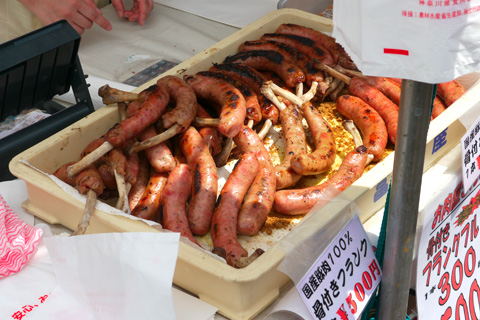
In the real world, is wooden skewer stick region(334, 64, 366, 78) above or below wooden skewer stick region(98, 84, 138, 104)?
below

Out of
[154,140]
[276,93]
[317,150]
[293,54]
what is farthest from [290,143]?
[293,54]

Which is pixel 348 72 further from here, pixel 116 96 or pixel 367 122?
pixel 116 96

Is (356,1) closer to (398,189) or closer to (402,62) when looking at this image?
(402,62)

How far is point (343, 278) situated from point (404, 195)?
0.42 m

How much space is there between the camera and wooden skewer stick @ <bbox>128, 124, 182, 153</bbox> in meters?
2.24

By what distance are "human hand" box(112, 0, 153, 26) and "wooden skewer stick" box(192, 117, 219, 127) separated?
1.49 m

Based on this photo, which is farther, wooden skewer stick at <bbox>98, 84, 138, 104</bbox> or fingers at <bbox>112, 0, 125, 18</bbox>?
fingers at <bbox>112, 0, 125, 18</bbox>

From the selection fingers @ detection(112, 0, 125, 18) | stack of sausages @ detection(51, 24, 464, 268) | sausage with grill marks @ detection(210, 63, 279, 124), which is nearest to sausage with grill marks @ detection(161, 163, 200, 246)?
stack of sausages @ detection(51, 24, 464, 268)

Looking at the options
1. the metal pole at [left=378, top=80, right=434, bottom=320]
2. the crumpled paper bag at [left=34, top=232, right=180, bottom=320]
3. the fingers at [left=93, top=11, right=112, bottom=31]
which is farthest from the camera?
the fingers at [left=93, top=11, right=112, bottom=31]

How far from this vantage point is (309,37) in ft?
10.1

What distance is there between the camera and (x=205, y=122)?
240 centimetres

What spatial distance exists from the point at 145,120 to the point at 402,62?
52.5 inches

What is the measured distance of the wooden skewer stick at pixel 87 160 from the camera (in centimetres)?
214

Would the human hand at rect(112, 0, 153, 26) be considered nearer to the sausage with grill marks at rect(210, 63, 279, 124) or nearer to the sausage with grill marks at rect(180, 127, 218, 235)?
the sausage with grill marks at rect(210, 63, 279, 124)
